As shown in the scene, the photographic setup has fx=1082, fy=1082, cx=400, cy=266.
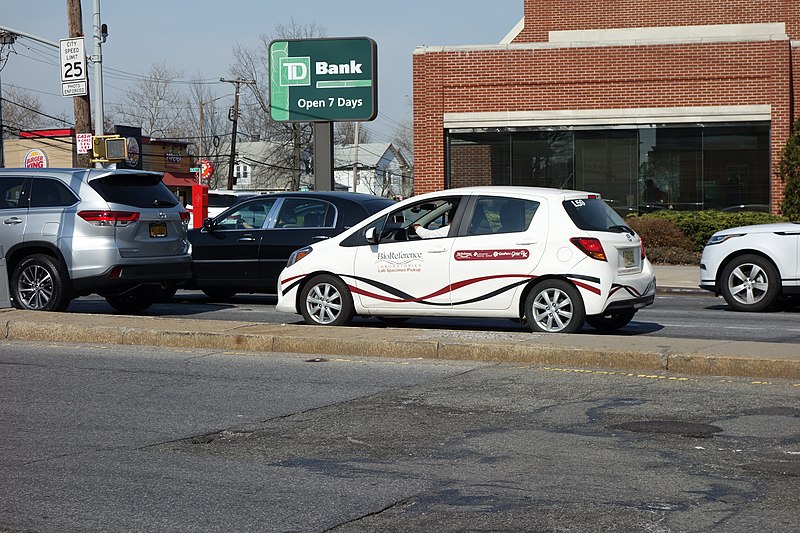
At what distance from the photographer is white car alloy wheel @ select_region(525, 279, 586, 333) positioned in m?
11.2

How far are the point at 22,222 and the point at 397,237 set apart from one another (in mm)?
5016

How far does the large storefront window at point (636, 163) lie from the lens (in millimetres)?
27719

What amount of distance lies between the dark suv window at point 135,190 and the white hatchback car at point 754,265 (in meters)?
7.67

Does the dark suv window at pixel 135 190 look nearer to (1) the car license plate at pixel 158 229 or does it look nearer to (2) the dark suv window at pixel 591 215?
(1) the car license plate at pixel 158 229

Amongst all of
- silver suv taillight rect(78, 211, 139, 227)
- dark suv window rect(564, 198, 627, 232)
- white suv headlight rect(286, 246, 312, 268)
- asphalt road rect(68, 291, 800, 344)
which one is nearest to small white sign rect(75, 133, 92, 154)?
asphalt road rect(68, 291, 800, 344)

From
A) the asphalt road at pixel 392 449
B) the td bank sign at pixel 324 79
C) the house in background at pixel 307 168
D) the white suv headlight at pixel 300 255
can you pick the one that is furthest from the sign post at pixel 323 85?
the house in background at pixel 307 168

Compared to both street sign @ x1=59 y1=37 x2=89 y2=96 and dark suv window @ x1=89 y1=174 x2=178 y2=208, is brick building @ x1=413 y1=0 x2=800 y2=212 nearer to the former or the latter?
street sign @ x1=59 y1=37 x2=89 y2=96

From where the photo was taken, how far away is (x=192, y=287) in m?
16.2

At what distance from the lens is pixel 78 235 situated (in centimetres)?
1350

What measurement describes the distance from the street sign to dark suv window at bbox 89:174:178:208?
12.1 meters

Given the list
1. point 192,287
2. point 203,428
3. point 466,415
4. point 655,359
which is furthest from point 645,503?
point 192,287

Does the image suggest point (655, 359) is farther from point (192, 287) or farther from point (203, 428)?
point (192, 287)

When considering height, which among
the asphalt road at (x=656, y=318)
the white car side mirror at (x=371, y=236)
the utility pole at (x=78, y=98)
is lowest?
the asphalt road at (x=656, y=318)

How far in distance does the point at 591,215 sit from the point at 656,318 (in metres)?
Answer: 3.55
